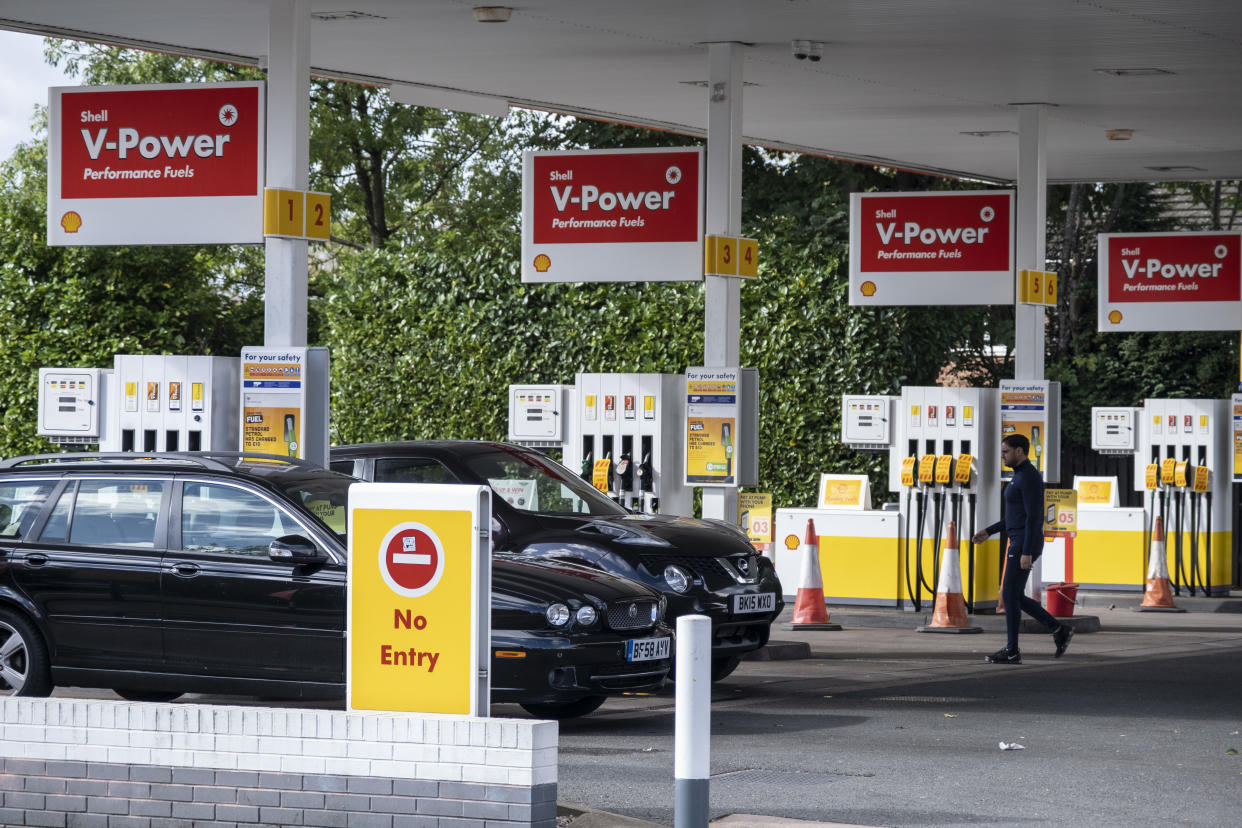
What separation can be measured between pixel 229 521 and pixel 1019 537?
6294mm

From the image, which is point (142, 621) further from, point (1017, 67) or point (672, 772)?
point (1017, 67)

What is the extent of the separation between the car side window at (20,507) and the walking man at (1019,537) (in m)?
6.71

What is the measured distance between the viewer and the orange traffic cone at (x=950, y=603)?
16531 mm

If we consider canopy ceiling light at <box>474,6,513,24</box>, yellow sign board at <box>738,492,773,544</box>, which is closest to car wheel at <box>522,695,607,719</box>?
canopy ceiling light at <box>474,6,513,24</box>

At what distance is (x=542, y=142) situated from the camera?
94.5 feet

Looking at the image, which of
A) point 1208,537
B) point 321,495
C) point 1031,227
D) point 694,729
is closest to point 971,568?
point 1031,227

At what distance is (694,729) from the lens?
21.7ft

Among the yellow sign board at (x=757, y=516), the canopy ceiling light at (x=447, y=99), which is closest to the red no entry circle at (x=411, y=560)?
the yellow sign board at (x=757, y=516)

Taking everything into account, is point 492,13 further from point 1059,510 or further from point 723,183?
point 1059,510

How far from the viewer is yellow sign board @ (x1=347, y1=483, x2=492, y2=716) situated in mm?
7129

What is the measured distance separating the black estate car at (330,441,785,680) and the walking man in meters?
2.21

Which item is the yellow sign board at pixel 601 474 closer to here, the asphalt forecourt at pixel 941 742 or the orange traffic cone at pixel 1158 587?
the asphalt forecourt at pixel 941 742

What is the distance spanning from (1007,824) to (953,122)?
12.3m

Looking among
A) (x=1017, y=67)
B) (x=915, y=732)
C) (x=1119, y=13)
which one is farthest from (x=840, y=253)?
(x=915, y=732)
